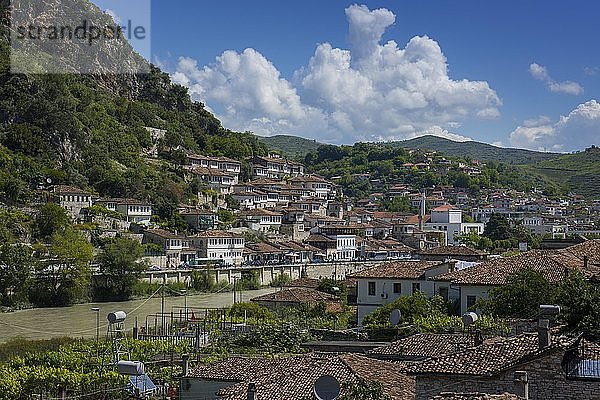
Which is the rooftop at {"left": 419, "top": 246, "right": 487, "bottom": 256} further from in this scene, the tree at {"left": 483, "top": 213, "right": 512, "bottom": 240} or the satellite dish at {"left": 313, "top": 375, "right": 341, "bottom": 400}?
the tree at {"left": 483, "top": 213, "right": 512, "bottom": 240}

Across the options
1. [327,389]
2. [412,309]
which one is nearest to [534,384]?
[327,389]

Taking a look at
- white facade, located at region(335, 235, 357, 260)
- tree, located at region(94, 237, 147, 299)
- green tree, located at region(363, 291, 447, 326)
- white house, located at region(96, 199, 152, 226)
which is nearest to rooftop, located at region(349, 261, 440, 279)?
green tree, located at region(363, 291, 447, 326)

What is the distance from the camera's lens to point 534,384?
8555 mm

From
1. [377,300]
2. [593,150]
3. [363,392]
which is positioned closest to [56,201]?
[377,300]

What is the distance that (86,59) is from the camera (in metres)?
97.4

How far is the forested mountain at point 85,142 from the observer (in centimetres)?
6122

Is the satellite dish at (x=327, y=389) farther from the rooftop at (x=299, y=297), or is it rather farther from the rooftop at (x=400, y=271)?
the rooftop at (x=299, y=297)

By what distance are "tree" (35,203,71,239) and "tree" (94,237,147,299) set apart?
14.5 feet

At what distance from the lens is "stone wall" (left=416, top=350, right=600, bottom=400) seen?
834 cm

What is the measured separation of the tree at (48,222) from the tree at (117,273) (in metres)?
4.43

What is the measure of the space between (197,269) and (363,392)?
46147 millimetres

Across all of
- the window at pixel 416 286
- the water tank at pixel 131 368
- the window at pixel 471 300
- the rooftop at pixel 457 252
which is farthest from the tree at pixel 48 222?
the water tank at pixel 131 368

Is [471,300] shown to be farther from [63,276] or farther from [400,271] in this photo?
[63,276]

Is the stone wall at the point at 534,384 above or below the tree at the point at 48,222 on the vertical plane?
below
